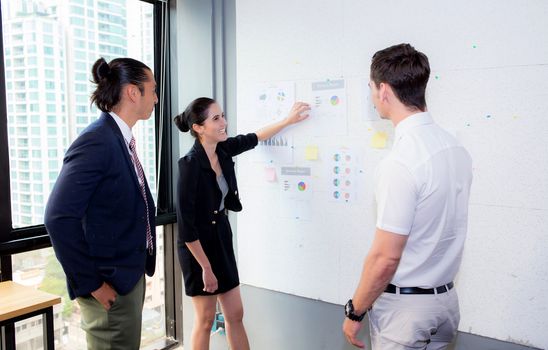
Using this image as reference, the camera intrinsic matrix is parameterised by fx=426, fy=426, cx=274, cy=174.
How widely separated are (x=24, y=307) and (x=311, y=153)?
54.7 inches

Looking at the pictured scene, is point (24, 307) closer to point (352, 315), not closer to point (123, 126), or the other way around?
point (123, 126)

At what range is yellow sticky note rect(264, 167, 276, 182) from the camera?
232 cm

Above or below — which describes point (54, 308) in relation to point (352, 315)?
below

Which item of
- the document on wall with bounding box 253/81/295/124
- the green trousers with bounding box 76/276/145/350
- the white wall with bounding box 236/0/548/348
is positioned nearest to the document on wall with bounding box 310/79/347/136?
the white wall with bounding box 236/0/548/348

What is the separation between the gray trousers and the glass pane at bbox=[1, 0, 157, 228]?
175cm

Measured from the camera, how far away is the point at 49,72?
2180 millimetres

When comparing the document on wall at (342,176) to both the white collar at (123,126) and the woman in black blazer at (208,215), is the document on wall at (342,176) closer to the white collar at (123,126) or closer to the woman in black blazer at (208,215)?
the woman in black blazer at (208,215)

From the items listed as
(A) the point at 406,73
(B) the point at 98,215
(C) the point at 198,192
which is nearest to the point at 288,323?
(C) the point at 198,192

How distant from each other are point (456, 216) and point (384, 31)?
3.25ft

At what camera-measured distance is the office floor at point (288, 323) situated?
2.19 meters

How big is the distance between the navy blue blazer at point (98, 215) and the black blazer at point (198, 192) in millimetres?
380

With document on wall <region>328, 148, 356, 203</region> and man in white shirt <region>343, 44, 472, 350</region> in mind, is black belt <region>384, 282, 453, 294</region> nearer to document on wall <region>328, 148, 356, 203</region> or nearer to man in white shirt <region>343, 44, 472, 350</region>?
man in white shirt <region>343, 44, 472, 350</region>

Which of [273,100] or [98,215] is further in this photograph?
[273,100]

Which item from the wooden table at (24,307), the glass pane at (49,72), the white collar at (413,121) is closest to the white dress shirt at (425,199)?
the white collar at (413,121)
